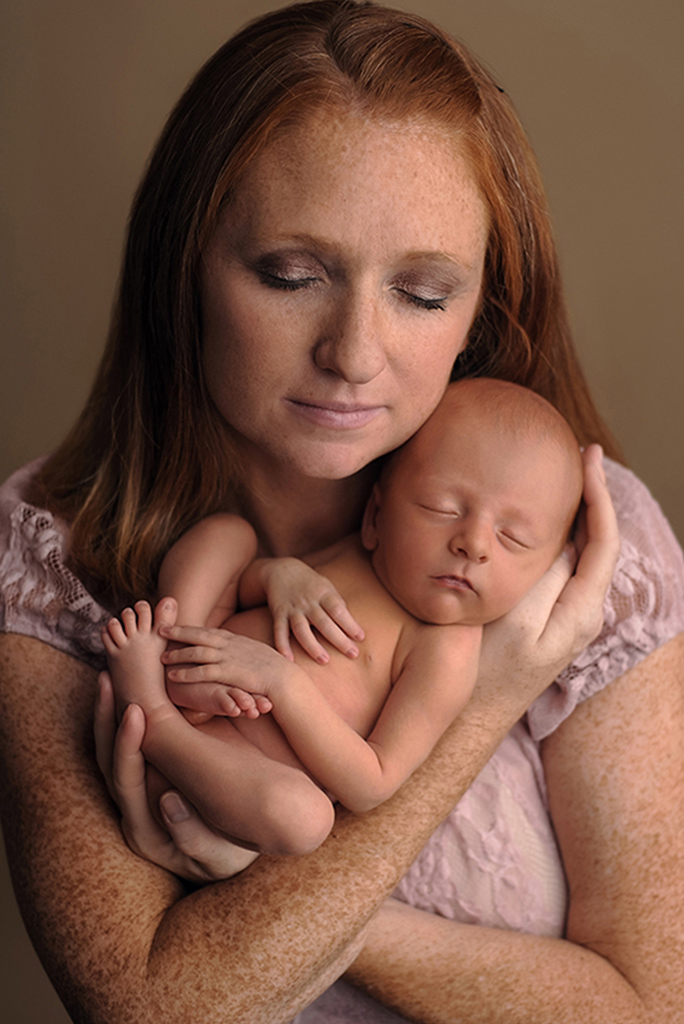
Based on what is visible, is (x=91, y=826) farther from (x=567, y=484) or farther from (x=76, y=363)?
(x=76, y=363)

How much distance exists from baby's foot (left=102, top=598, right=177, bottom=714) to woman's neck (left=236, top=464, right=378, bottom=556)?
1.13ft

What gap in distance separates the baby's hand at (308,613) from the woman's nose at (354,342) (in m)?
0.29

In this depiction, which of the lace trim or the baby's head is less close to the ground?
the baby's head

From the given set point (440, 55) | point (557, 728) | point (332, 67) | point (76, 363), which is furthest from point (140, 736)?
point (76, 363)

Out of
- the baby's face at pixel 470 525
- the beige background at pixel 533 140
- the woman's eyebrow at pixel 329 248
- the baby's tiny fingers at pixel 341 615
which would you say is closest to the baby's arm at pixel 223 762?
the baby's tiny fingers at pixel 341 615

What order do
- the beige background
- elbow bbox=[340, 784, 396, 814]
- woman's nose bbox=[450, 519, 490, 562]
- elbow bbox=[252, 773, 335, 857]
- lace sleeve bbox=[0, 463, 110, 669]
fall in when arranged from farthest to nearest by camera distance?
the beige background, lace sleeve bbox=[0, 463, 110, 669], woman's nose bbox=[450, 519, 490, 562], elbow bbox=[340, 784, 396, 814], elbow bbox=[252, 773, 335, 857]

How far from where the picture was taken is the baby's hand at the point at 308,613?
4.48 feet

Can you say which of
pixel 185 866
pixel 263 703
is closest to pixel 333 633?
pixel 263 703

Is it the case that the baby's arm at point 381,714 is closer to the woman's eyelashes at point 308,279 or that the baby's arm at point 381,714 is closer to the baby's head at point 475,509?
the baby's head at point 475,509

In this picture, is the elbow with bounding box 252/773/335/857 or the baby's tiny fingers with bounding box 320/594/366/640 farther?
the baby's tiny fingers with bounding box 320/594/366/640

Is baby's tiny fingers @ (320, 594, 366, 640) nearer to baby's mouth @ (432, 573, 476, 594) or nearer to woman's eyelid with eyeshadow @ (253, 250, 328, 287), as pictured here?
baby's mouth @ (432, 573, 476, 594)

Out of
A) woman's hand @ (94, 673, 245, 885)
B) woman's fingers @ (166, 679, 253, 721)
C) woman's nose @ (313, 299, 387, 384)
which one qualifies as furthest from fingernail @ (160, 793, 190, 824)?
woman's nose @ (313, 299, 387, 384)

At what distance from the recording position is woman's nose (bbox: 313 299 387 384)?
1.30m

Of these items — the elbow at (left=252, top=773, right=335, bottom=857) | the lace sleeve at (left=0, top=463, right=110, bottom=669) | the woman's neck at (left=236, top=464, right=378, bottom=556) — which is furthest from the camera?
the woman's neck at (left=236, top=464, right=378, bottom=556)
